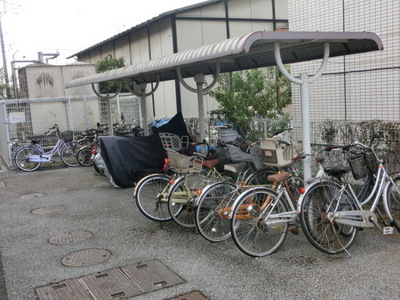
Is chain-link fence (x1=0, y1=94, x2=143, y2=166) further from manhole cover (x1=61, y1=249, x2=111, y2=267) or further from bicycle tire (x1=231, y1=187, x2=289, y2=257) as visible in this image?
bicycle tire (x1=231, y1=187, x2=289, y2=257)

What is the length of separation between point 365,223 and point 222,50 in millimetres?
2409

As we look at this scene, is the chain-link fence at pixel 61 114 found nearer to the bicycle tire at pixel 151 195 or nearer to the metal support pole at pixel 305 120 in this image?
the bicycle tire at pixel 151 195

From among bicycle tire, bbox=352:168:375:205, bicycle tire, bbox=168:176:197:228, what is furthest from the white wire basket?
bicycle tire, bbox=352:168:375:205

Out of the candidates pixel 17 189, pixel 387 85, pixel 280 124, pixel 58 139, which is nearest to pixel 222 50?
pixel 280 124

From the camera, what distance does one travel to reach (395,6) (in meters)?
7.99

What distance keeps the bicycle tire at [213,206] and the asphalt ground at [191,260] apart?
0.17 meters

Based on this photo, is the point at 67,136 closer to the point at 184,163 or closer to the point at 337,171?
the point at 184,163

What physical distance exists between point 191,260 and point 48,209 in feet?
11.5

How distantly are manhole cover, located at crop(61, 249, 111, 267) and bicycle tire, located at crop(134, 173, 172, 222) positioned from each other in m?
0.94

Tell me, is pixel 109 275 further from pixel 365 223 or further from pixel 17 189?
pixel 17 189

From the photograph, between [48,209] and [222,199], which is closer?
[222,199]

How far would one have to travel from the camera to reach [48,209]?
721 centimetres

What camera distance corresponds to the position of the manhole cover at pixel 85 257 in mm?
4785

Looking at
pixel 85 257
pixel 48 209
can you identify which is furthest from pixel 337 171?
pixel 48 209
